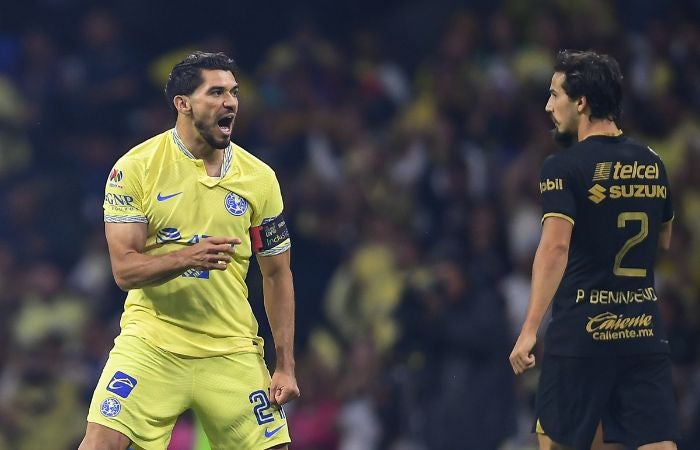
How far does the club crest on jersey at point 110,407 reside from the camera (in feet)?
17.7

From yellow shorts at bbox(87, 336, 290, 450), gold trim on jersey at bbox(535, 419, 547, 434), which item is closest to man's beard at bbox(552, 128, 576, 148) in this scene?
gold trim on jersey at bbox(535, 419, 547, 434)

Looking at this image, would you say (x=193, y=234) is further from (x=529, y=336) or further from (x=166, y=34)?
(x=166, y=34)

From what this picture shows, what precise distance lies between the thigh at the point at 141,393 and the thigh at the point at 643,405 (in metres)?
1.85

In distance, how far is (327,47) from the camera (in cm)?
1281

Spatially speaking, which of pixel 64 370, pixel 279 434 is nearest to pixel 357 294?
pixel 64 370

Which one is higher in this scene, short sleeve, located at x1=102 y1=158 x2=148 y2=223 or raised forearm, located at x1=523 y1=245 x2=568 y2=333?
short sleeve, located at x1=102 y1=158 x2=148 y2=223

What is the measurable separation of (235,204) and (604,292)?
1.64 meters

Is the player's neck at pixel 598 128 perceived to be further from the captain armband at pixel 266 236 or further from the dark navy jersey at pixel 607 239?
the captain armband at pixel 266 236

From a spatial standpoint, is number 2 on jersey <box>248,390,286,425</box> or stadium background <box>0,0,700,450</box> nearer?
number 2 on jersey <box>248,390,286,425</box>

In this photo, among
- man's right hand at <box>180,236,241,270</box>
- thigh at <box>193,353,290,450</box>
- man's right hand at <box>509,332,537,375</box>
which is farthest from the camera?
thigh at <box>193,353,290,450</box>

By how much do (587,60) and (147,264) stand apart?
6.85ft

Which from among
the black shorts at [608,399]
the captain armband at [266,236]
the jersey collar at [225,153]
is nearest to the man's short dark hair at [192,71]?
the jersey collar at [225,153]

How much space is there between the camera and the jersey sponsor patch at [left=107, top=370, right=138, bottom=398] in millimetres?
5457

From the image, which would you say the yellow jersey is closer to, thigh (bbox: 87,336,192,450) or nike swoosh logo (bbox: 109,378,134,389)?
thigh (bbox: 87,336,192,450)
